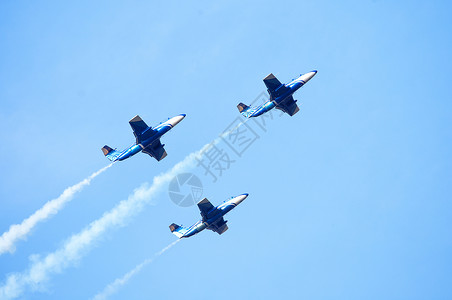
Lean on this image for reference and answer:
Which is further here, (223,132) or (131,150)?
(223,132)

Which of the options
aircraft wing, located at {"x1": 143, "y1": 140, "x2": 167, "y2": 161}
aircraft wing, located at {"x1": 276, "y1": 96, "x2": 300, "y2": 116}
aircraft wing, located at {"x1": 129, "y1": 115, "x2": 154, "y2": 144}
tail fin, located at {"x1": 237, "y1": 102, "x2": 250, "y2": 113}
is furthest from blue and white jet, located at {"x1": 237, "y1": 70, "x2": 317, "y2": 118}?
aircraft wing, located at {"x1": 129, "y1": 115, "x2": 154, "y2": 144}

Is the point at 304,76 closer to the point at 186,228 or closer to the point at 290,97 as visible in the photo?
the point at 290,97

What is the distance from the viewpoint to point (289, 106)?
98.1 metres

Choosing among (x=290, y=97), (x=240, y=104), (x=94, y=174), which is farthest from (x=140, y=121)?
(x=290, y=97)

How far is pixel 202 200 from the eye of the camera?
293 feet

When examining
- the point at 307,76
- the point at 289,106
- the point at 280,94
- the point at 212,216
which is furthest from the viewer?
the point at 289,106

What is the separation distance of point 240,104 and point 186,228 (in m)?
24.2

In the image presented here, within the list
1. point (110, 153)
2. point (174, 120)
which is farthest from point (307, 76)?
point (110, 153)

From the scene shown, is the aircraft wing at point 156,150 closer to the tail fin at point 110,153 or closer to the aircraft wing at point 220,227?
the tail fin at point 110,153

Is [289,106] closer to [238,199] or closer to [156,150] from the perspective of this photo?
[238,199]

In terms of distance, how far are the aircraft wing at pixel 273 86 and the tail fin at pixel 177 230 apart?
27516 millimetres

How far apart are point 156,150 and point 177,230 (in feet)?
47.0

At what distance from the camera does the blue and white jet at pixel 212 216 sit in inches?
3563

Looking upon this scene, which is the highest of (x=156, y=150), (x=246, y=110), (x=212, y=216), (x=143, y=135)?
(x=143, y=135)
